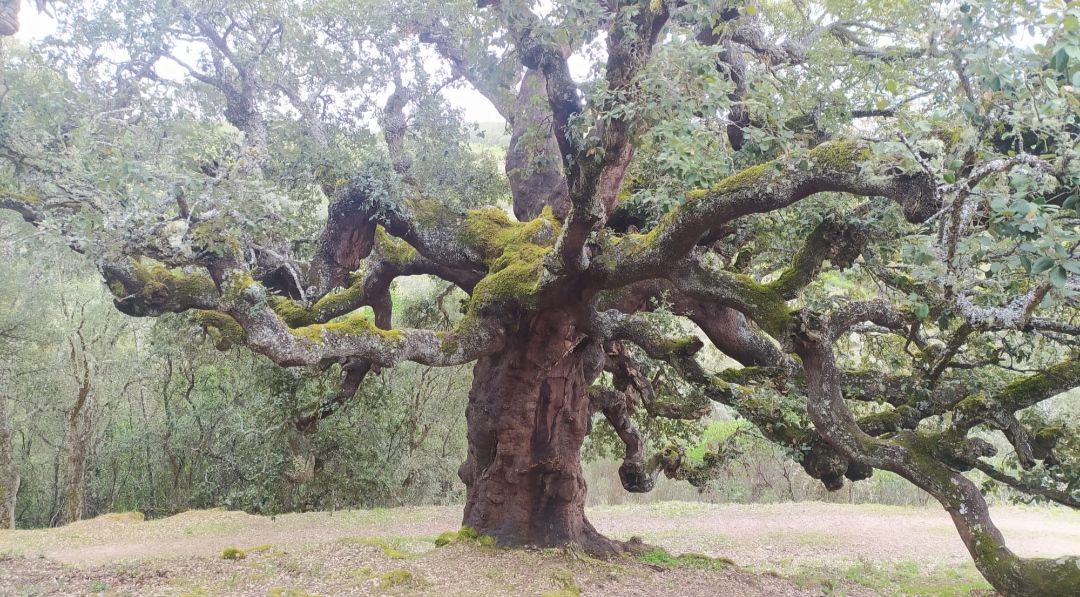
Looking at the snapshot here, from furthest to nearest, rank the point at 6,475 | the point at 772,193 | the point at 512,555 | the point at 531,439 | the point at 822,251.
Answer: the point at 6,475, the point at 531,439, the point at 512,555, the point at 822,251, the point at 772,193

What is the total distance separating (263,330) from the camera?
5391 millimetres

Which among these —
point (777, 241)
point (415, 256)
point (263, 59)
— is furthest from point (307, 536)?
point (777, 241)

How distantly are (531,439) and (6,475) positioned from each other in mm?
14471

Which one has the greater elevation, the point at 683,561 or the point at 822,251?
the point at 822,251

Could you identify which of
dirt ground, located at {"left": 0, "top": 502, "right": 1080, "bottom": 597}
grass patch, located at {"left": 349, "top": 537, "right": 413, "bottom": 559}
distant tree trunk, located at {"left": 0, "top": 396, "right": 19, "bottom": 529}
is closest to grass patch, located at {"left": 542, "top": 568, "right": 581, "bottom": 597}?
dirt ground, located at {"left": 0, "top": 502, "right": 1080, "bottom": 597}

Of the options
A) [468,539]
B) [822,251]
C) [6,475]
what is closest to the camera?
[822,251]

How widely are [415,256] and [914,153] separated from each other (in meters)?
6.04

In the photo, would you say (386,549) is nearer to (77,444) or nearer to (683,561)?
(683,561)

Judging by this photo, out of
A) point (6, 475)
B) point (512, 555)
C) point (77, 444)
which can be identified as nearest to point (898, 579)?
point (512, 555)

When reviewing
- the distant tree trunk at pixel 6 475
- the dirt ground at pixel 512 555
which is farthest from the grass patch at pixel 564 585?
the distant tree trunk at pixel 6 475

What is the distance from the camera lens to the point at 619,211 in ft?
24.8

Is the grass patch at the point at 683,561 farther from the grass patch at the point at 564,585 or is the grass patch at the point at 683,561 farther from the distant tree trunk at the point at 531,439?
the grass patch at the point at 564,585

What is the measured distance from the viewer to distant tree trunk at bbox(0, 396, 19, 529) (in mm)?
15180

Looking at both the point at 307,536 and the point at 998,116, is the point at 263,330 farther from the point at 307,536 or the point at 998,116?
the point at 307,536
